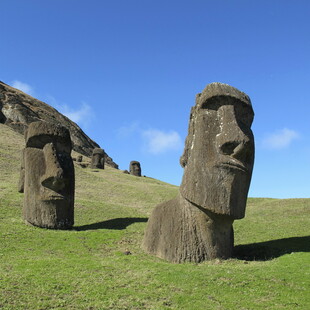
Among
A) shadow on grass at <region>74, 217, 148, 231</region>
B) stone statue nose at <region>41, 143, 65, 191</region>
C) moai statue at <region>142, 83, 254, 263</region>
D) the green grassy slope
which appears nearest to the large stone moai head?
moai statue at <region>142, 83, 254, 263</region>

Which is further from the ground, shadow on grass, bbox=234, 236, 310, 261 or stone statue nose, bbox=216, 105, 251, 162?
stone statue nose, bbox=216, 105, 251, 162

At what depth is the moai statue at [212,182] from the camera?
10.0 m

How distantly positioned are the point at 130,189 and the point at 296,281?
941 inches

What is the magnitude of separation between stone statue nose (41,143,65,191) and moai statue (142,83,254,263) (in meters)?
5.76

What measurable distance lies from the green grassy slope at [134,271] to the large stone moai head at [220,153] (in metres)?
1.71

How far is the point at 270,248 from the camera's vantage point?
462 inches

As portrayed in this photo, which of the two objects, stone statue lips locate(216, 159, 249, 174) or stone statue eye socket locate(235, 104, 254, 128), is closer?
stone statue lips locate(216, 159, 249, 174)

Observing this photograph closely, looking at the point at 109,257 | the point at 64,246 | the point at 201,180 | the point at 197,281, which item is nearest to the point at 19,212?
the point at 64,246

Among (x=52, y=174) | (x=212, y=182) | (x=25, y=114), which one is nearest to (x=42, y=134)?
(x=52, y=174)

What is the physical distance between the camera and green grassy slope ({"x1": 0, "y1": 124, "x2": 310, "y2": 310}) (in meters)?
7.06

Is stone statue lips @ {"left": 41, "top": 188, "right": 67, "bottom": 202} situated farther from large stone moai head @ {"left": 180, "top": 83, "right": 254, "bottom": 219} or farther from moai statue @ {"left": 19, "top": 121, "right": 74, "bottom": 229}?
large stone moai head @ {"left": 180, "top": 83, "right": 254, "bottom": 219}

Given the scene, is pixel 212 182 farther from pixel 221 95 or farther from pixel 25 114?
pixel 25 114

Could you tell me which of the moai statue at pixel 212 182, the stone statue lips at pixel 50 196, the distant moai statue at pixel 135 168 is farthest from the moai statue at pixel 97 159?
the moai statue at pixel 212 182

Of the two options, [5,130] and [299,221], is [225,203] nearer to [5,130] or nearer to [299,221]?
[299,221]
